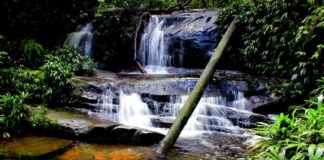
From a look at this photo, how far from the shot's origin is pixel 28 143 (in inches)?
239

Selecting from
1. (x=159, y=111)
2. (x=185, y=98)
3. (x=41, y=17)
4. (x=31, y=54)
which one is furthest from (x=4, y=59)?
(x=185, y=98)

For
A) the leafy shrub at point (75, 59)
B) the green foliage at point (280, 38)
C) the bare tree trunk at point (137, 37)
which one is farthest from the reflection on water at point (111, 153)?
the bare tree trunk at point (137, 37)

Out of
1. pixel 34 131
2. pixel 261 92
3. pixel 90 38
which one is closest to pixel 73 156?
pixel 34 131

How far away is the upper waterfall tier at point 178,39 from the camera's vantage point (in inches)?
460

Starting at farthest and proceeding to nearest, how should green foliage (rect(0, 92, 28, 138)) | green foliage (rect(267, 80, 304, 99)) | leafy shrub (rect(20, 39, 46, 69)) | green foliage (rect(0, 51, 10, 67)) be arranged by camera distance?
leafy shrub (rect(20, 39, 46, 69))
green foliage (rect(267, 80, 304, 99))
green foliage (rect(0, 51, 10, 67))
green foliage (rect(0, 92, 28, 138))

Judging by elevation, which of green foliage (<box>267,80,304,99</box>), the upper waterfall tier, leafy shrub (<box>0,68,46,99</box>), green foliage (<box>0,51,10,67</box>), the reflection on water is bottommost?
the reflection on water

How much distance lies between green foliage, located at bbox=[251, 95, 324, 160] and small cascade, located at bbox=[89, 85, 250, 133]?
350 cm

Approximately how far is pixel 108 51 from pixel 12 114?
665 centimetres

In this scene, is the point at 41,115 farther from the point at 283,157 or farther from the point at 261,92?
the point at 261,92

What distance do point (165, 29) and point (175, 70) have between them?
178 cm

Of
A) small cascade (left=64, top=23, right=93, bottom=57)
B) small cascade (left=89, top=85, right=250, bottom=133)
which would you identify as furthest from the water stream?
small cascade (left=64, top=23, right=93, bottom=57)

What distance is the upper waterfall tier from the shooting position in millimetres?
11680

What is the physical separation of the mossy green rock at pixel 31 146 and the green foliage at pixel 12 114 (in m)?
0.32

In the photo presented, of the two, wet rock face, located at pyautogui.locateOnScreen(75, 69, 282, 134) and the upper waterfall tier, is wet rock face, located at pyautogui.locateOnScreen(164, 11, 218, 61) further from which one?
wet rock face, located at pyautogui.locateOnScreen(75, 69, 282, 134)
